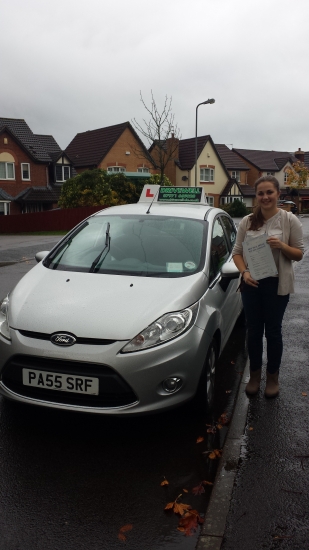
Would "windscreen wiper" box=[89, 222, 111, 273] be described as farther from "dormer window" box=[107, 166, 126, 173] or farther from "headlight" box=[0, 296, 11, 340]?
"dormer window" box=[107, 166, 126, 173]

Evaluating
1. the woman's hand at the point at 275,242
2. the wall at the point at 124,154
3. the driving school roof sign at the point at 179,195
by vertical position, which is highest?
the wall at the point at 124,154

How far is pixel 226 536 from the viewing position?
2.83 meters

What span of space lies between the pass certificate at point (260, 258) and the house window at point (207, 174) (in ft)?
A: 175

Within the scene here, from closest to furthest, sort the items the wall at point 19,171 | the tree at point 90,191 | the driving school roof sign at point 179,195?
the driving school roof sign at point 179,195, the tree at point 90,191, the wall at point 19,171

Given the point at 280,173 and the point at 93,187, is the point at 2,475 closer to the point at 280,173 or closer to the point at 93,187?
the point at 93,187

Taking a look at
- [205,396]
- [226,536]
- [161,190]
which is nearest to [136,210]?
[161,190]

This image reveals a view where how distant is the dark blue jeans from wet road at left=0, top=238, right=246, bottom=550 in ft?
1.78

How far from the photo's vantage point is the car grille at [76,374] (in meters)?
3.60

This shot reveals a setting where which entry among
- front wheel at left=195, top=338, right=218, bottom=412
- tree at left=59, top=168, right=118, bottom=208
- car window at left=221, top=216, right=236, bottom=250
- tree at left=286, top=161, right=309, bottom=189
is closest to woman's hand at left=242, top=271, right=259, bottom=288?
front wheel at left=195, top=338, right=218, bottom=412

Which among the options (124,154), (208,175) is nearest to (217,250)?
(124,154)

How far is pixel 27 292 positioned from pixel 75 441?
1.22 metres

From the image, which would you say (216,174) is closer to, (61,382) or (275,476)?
(61,382)

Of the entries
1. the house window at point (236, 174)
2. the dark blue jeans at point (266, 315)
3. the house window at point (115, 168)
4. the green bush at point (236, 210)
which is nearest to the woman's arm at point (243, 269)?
the dark blue jeans at point (266, 315)

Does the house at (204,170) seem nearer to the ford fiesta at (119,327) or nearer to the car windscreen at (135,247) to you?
the car windscreen at (135,247)
